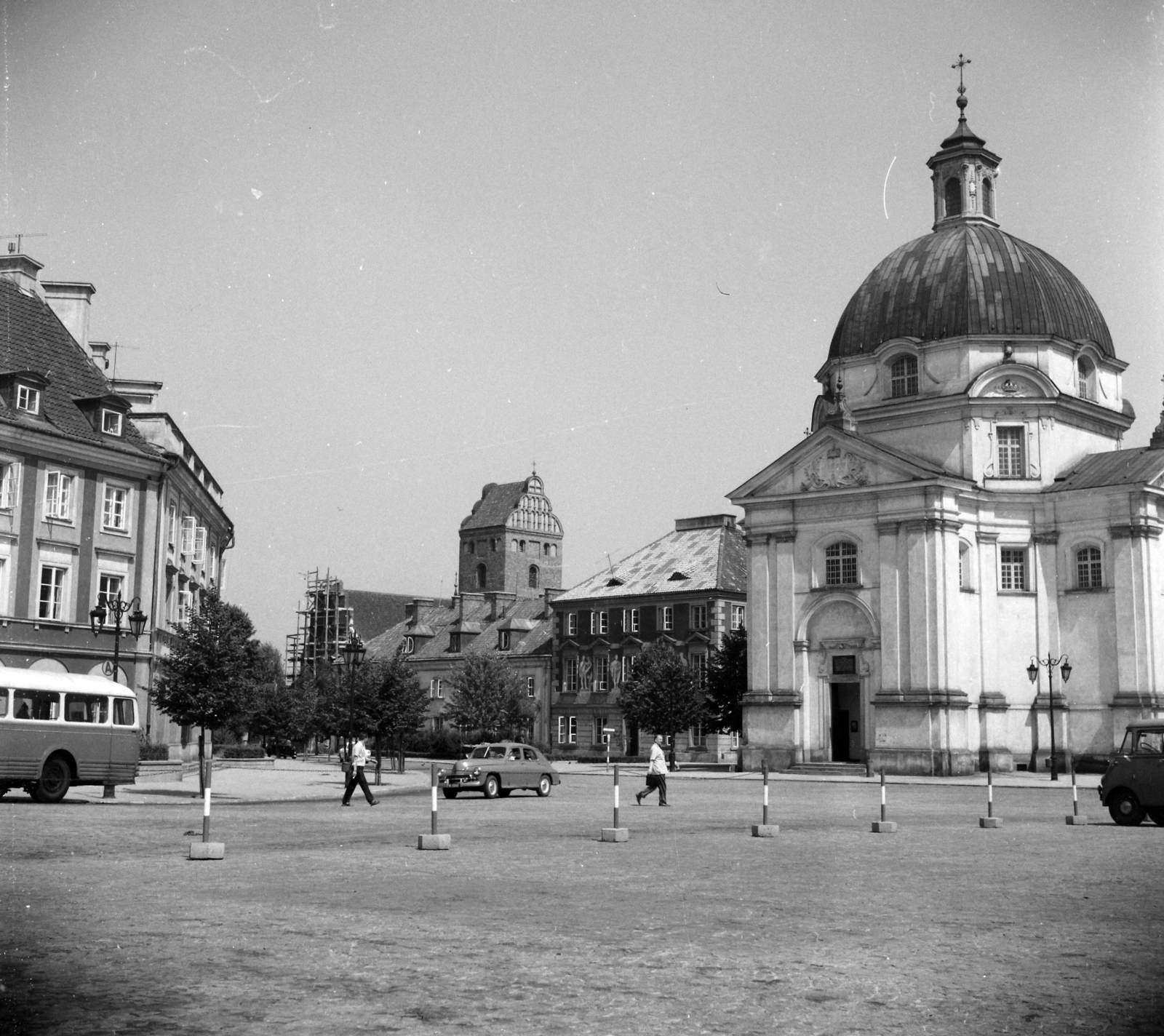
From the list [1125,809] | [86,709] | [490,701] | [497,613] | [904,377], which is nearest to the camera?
[1125,809]

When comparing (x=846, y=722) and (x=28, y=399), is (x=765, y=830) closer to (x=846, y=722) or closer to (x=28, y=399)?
(x=28, y=399)

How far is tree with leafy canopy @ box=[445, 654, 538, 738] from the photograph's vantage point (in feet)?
277

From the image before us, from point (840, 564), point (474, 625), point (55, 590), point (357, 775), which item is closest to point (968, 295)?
point (840, 564)

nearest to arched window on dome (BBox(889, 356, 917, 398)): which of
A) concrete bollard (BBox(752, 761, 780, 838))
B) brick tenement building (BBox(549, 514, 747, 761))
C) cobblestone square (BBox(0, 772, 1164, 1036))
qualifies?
brick tenement building (BBox(549, 514, 747, 761))

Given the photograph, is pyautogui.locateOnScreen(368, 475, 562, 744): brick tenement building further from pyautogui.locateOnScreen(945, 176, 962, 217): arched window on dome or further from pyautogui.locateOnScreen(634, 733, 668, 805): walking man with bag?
pyautogui.locateOnScreen(634, 733, 668, 805): walking man with bag

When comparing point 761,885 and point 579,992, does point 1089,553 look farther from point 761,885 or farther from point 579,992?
point 579,992

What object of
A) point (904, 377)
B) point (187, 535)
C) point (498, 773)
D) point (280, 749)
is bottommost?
point (280, 749)

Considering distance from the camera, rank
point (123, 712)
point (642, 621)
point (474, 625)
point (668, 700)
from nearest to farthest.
Answer: point (123, 712) → point (668, 700) → point (642, 621) → point (474, 625)

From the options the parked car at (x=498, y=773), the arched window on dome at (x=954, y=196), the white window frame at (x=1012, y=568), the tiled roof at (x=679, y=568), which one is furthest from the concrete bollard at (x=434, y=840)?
the tiled roof at (x=679, y=568)

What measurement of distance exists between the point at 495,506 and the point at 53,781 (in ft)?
433

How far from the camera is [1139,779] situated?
1057 inches

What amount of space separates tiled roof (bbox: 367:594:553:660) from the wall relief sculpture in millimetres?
35843

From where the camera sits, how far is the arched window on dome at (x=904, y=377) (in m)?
59.5

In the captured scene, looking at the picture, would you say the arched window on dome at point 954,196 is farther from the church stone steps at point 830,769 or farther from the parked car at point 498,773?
the parked car at point 498,773
